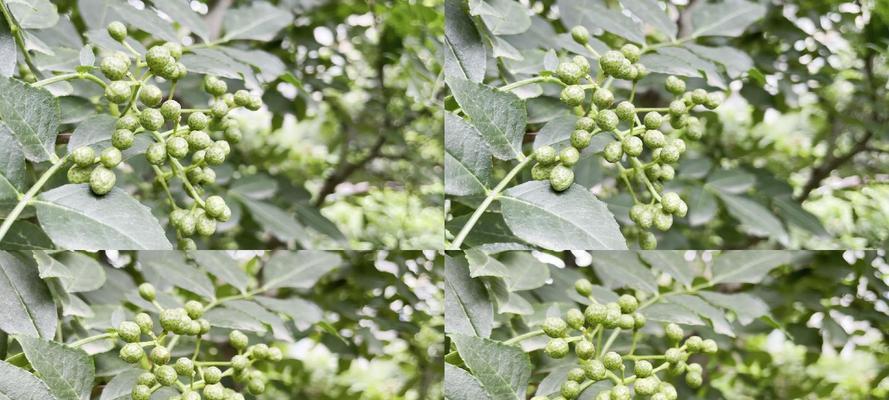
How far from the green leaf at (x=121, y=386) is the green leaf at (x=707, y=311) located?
1.09 ft

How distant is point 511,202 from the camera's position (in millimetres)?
426

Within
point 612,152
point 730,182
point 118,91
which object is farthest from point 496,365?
point 730,182

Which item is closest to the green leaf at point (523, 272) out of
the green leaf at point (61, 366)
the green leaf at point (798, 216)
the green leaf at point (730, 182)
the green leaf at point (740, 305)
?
the green leaf at point (740, 305)

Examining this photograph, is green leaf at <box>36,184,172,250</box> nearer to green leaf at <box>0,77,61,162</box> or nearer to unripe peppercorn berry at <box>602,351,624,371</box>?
green leaf at <box>0,77,61,162</box>

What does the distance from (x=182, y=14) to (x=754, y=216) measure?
53 cm

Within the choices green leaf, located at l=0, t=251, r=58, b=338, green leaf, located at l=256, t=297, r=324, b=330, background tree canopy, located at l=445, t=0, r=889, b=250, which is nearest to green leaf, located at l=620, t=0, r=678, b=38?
background tree canopy, located at l=445, t=0, r=889, b=250

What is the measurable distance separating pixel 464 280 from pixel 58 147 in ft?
0.88

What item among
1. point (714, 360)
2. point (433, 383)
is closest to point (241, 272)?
point (433, 383)

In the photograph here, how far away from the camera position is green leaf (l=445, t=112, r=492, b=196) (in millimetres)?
449

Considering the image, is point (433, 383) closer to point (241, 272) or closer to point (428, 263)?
point (428, 263)

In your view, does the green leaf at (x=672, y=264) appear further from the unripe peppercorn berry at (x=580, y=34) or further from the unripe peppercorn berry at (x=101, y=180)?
the unripe peppercorn berry at (x=101, y=180)

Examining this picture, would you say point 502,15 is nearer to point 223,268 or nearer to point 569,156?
point 569,156

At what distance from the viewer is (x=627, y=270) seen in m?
0.56

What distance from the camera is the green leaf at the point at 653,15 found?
1.87ft
